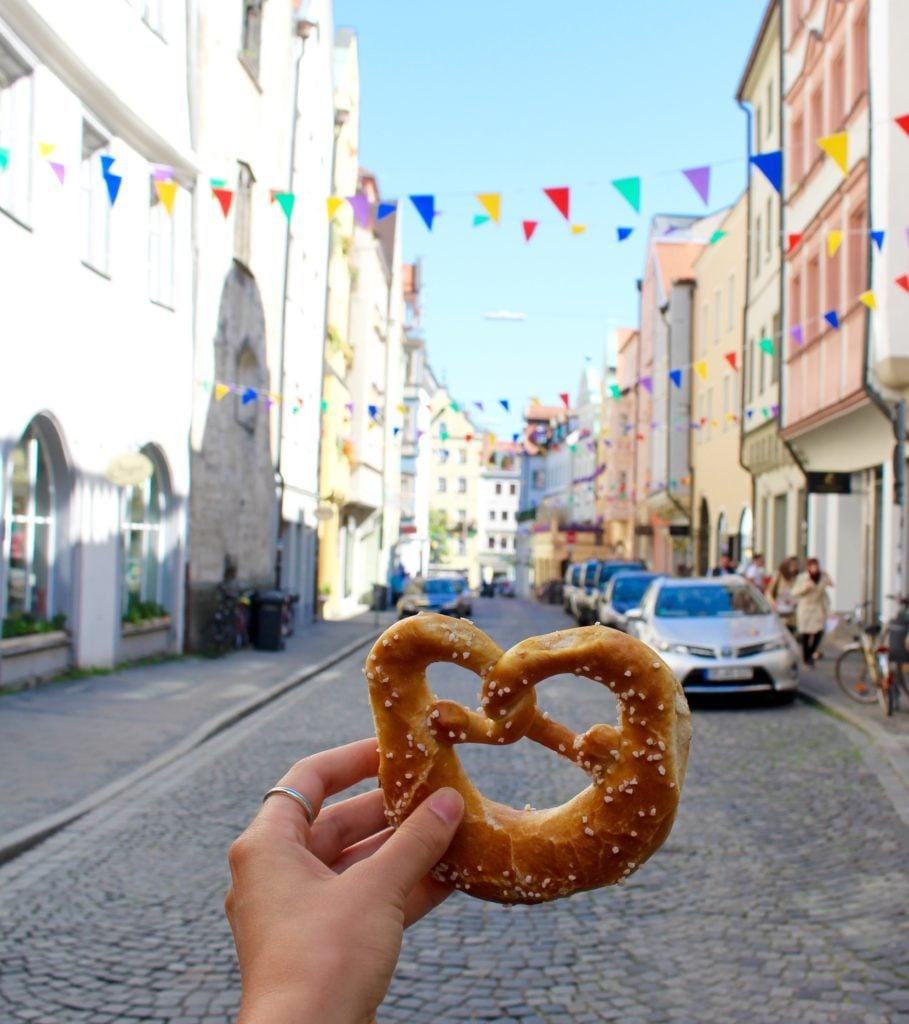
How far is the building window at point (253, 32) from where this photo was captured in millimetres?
25203

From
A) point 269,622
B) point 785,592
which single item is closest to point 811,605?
point 785,592

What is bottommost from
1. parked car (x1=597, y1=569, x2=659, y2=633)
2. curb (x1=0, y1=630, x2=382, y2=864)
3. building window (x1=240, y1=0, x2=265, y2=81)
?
curb (x1=0, y1=630, x2=382, y2=864)

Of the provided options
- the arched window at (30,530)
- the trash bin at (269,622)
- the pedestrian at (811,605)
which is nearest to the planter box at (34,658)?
the arched window at (30,530)

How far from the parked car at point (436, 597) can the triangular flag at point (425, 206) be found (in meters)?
21.6

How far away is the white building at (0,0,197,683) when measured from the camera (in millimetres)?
14781

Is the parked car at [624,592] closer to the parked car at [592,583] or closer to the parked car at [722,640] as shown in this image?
the parked car at [592,583]

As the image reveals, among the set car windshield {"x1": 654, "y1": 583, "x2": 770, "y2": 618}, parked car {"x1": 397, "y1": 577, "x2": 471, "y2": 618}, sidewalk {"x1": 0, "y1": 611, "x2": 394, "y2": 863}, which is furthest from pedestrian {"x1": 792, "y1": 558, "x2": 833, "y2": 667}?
parked car {"x1": 397, "y1": 577, "x2": 471, "y2": 618}

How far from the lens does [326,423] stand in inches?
1524

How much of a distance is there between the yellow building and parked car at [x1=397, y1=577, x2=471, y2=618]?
A: 854 centimetres

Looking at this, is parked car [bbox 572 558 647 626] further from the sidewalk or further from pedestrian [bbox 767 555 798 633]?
the sidewalk

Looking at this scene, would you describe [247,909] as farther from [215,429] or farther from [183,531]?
[215,429]

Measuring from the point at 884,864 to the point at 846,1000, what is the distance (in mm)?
2395

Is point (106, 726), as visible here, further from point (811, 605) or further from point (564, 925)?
point (811, 605)

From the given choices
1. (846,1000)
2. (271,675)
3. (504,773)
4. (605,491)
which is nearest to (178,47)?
(271,675)
